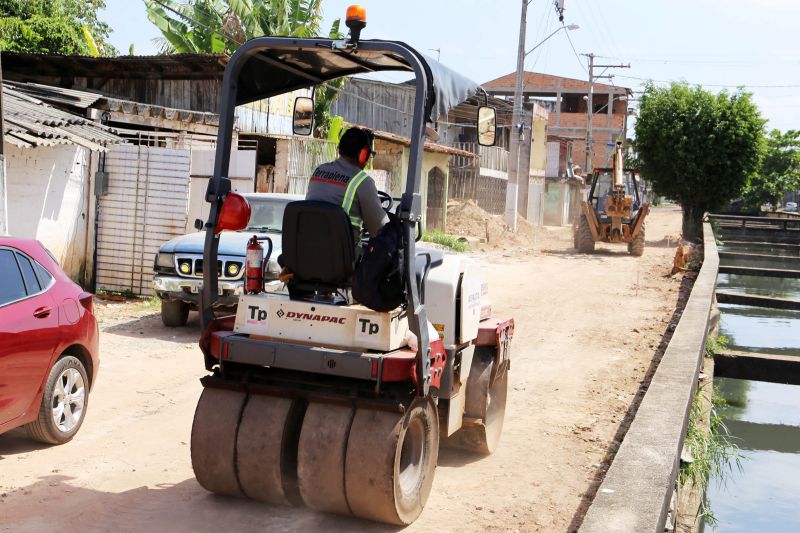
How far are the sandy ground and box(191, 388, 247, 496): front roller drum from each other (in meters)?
0.21

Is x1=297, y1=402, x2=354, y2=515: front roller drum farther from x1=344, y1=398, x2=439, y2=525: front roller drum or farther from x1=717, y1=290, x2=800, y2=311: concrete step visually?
x1=717, y1=290, x2=800, y2=311: concrete step

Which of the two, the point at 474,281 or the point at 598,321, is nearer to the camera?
the point at 474,281

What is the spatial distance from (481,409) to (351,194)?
2.31m

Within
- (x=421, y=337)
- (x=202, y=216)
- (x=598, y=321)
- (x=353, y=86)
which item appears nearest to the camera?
(x=421, y=337)

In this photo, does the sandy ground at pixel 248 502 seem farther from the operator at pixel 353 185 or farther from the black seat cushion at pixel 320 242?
the operator at pixel 353 185

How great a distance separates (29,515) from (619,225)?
2473 centimetres

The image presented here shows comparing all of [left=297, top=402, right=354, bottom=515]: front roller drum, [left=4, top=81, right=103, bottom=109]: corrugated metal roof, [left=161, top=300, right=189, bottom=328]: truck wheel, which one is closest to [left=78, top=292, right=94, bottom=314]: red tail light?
[left=297, top=402, right=354, bottom=515]: front roller drum

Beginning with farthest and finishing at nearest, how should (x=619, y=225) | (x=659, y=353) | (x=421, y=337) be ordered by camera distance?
(x=619, y=225) < (x=659, y=353) < (x=421, y=337)

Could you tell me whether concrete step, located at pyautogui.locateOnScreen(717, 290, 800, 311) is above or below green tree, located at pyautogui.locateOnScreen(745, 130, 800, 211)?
below

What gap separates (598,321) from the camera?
14711 millimetres

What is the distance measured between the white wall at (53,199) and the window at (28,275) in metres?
7.22

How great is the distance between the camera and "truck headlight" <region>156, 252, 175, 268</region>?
39.5 ft

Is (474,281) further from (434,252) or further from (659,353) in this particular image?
(659,353)

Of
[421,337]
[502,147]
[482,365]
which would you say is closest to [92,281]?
[482,365]
